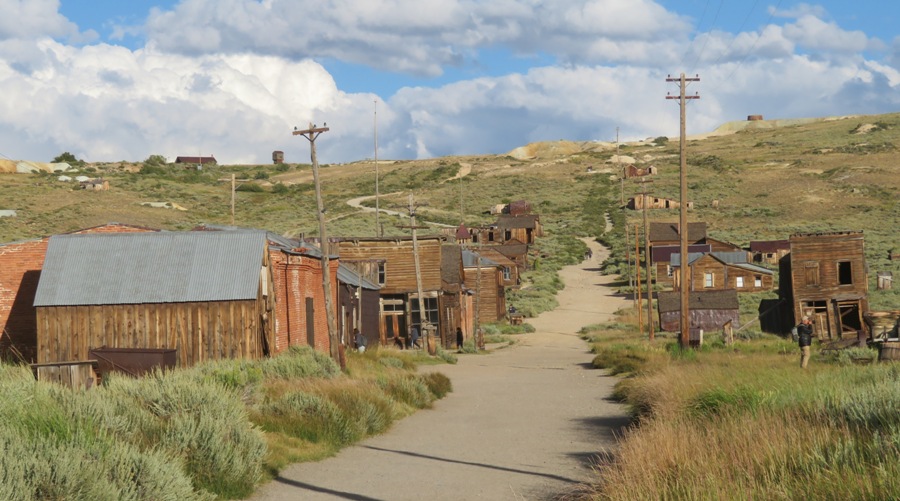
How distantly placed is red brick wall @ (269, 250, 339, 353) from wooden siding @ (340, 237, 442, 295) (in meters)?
11.7

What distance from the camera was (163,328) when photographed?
25.8 m

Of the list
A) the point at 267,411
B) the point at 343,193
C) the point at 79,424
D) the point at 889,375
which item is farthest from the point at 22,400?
the point at 343,193

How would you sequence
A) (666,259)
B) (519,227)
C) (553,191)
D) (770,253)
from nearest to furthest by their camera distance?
1. (666,259)
2. (770,253)
3. (519,227)
4. (553,191)

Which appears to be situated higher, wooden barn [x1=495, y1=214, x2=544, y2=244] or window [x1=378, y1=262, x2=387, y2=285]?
wooden barn [x1=495, y1=214, x2=544, y2=244]

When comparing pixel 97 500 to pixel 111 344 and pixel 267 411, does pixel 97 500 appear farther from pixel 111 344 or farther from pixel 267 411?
pixel 111 344

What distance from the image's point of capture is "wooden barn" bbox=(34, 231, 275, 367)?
2573 cm

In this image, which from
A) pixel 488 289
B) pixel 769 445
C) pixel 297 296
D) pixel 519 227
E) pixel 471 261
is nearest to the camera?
pixel 769 445

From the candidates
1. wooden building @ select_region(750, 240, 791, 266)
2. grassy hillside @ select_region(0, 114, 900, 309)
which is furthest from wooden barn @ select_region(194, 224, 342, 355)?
wooden building @ select_region(750, 240, 791, 266)

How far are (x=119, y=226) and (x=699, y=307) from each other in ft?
101

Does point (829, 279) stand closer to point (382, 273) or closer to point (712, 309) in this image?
point (712, 309)

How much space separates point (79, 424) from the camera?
32.7ft

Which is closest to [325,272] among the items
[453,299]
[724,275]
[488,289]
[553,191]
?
[453,299]

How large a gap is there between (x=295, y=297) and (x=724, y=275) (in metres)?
43.0

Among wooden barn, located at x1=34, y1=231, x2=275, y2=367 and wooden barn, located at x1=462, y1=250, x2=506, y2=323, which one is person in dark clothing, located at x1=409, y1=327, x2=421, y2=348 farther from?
wooden barn, located at x1=34, y1=231, x2=275, y2=367
